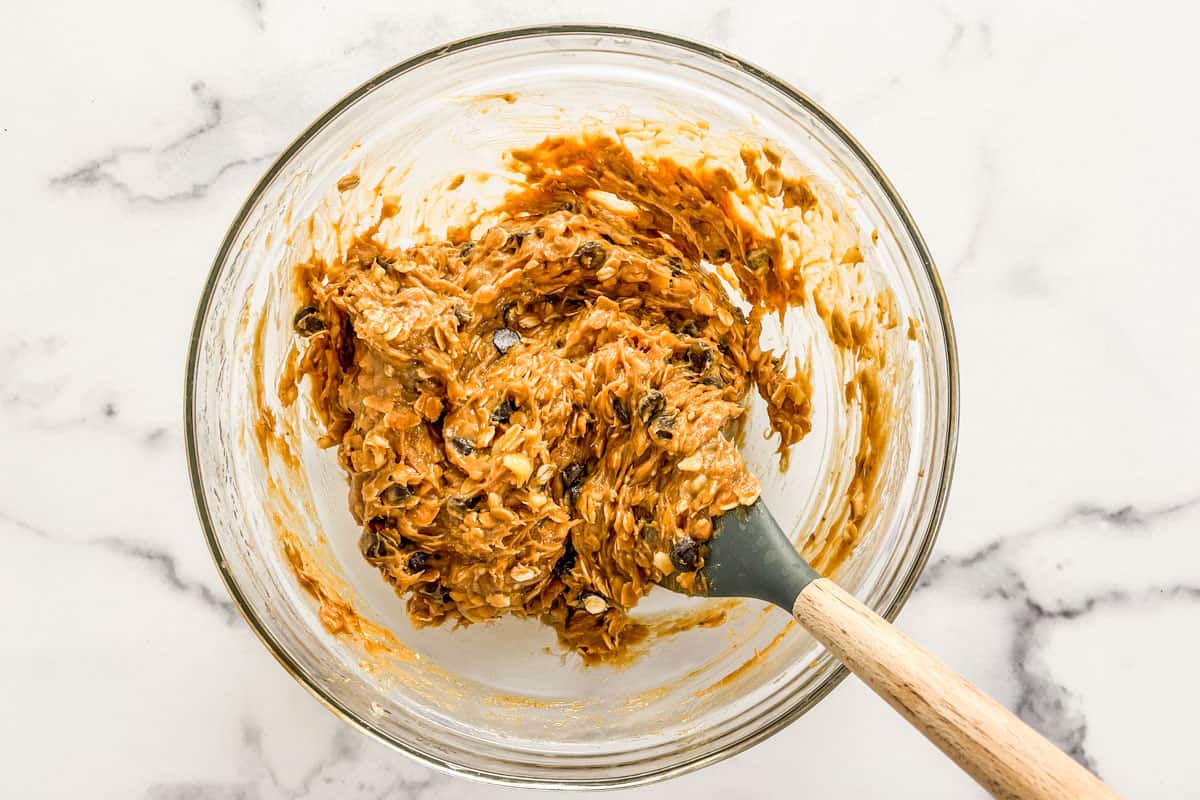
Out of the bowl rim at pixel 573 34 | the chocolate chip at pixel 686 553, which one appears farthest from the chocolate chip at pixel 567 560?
the bowl rim at pixel 573 34

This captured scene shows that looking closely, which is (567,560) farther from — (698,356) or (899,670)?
(899,670)

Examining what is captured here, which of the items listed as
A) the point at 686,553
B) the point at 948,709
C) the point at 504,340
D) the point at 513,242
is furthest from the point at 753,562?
the point at 513,242

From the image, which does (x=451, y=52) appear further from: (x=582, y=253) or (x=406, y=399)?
(x=406, y=399)

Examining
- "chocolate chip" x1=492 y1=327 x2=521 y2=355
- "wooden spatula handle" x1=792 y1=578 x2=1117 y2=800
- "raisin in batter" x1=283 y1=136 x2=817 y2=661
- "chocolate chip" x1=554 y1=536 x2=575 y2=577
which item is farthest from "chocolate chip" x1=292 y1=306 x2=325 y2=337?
"wooden spatula handle" x1=792 y1=578 x2=1117 y2=800

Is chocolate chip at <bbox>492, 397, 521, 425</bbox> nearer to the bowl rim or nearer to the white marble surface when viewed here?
the bowl rim

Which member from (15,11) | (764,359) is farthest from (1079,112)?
(15,11)

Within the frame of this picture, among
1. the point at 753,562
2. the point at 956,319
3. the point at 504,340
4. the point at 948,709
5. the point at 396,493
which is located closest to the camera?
the point at 948,709

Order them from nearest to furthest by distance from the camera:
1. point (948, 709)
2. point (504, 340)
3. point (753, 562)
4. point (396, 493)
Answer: point (948, 709) < point (753, 562) < point (396, 493) < point (504, 340)
